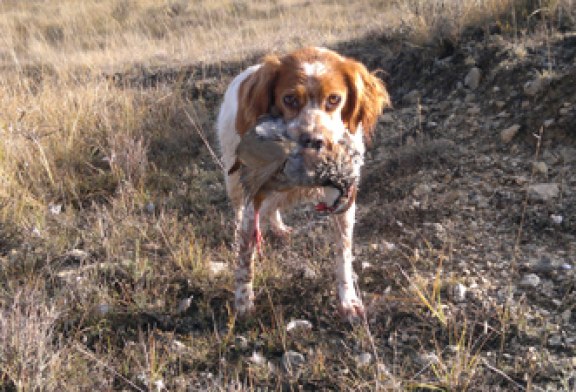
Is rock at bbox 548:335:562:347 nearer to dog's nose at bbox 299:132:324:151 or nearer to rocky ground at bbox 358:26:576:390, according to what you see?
rocky ground at bbox 358:26:576:390

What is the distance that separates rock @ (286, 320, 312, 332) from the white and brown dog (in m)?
0.19

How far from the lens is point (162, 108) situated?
5371 millimetres

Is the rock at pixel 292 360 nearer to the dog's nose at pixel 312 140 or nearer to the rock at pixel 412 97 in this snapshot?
the dog's nose at pixel 312 140

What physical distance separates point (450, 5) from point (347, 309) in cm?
367

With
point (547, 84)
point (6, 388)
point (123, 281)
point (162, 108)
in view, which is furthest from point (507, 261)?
point (162, 108)

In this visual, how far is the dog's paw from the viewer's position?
267cm

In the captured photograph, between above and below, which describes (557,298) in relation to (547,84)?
below

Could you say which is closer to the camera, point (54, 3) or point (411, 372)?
point (411, 372)

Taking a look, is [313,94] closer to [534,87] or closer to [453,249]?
[453,249]

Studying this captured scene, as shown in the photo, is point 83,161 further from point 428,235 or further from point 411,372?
point 411,372

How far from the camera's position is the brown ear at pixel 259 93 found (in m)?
2.71

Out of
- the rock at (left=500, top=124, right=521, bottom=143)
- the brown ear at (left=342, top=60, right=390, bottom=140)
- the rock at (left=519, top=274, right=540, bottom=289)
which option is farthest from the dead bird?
the rock at (left=500, top=124, right=521, bottom=143)

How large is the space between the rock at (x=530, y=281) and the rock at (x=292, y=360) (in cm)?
118

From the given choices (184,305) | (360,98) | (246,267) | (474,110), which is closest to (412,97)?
(474,110)
